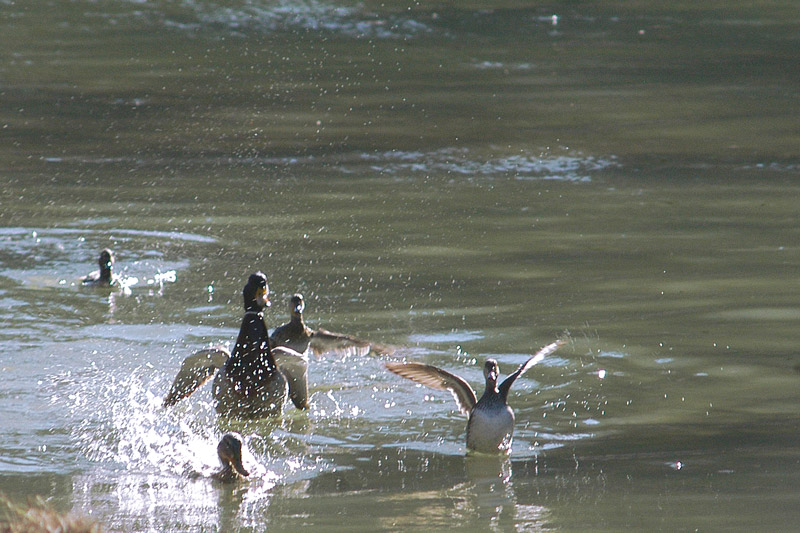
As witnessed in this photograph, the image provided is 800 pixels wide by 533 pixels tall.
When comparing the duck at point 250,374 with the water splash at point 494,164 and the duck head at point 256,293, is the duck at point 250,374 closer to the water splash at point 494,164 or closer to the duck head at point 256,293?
the duck head at point 256,293

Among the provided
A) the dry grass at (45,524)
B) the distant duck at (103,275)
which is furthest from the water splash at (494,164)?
the dry grass at (45,524)

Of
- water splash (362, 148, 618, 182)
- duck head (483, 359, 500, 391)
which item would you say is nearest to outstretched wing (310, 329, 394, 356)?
duck head (483, 359, 500, 391)

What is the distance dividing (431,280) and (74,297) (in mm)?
3193

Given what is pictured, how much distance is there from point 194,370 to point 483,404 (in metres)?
2.13

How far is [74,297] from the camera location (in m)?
12.2

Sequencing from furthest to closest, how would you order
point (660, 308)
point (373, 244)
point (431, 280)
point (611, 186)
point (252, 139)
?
point (252, 139), point (611, 186), point (373, 244), point (431, 280), point (660, 308)

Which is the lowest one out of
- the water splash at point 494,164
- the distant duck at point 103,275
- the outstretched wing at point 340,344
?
the outstretched wing at point 340,344

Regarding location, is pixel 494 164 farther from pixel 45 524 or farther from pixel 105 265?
pixel 45 524

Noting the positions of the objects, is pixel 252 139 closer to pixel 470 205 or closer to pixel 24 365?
pixel 470 205

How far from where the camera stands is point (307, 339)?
988 centimetres

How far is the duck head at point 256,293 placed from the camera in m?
9.43

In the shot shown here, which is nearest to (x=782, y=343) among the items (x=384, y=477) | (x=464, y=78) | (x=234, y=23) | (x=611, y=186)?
(x=384, y=477)

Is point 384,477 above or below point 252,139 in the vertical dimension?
below

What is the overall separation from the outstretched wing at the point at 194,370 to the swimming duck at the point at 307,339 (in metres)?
0.72
